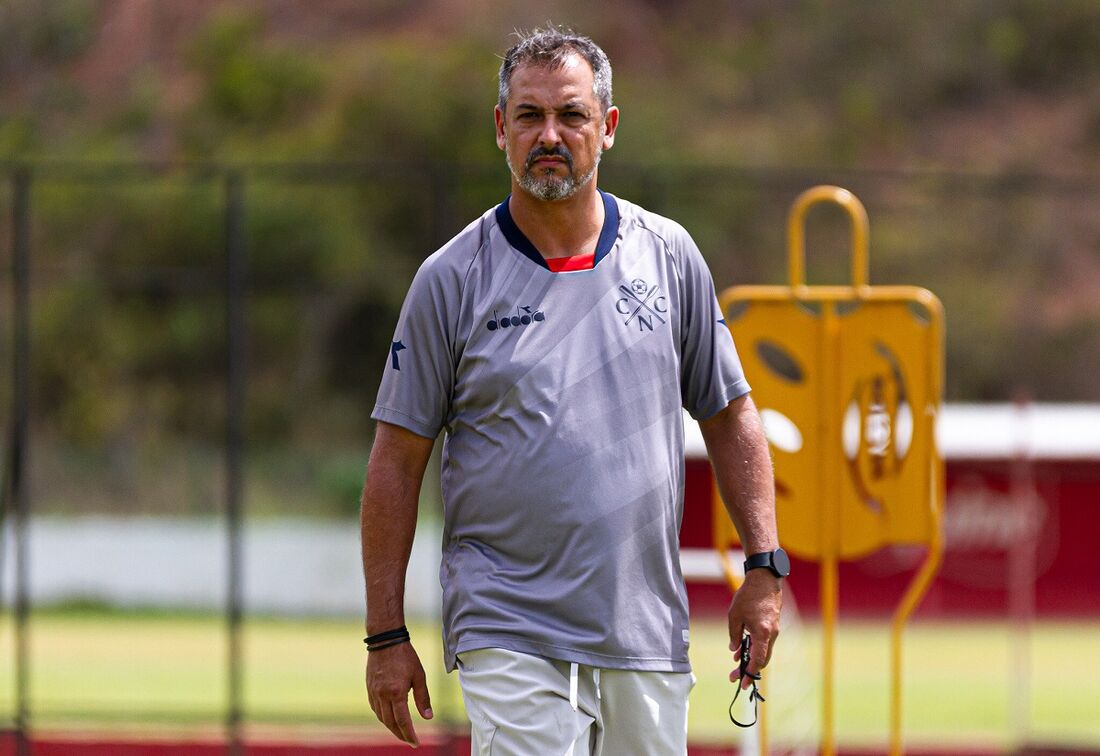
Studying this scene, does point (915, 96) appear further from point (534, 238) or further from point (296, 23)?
point (534, 238)

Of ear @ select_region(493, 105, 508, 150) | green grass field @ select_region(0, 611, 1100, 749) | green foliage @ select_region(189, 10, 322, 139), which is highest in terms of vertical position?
green foliage @ select_region(189, 10, 322, 139)

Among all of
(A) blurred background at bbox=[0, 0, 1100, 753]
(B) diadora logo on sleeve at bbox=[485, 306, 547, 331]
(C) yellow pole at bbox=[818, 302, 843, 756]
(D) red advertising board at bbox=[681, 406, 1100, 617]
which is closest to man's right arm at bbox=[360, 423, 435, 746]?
(B) diadora logo on sleeve at bbox=[485, 306, 547, 331]

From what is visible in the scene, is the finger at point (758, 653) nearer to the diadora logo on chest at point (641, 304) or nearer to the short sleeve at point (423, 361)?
the diadora logo on chest at point (641, 304)

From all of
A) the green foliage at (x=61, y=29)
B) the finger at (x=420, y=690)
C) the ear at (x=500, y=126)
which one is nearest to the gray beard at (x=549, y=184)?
the ear at (x=500, y=126)

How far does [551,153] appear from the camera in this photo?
137 inches

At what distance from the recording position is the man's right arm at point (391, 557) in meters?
3.42

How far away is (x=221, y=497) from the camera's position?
24.0m

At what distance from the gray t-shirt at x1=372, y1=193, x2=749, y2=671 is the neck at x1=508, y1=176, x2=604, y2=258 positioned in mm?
29

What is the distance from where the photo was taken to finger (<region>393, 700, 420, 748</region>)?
342cm

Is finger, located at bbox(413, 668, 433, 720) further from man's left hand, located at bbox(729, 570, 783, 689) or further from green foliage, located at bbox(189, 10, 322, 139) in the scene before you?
green foliage, located at bbox(189, 10, 322, 139)

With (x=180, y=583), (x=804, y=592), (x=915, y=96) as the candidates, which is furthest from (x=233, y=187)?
(x=915, y=96)

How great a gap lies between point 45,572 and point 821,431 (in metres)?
17.3

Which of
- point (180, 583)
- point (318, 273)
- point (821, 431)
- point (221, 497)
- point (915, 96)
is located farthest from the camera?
point (915, 96)

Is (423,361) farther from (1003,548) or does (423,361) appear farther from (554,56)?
(1003,548)
